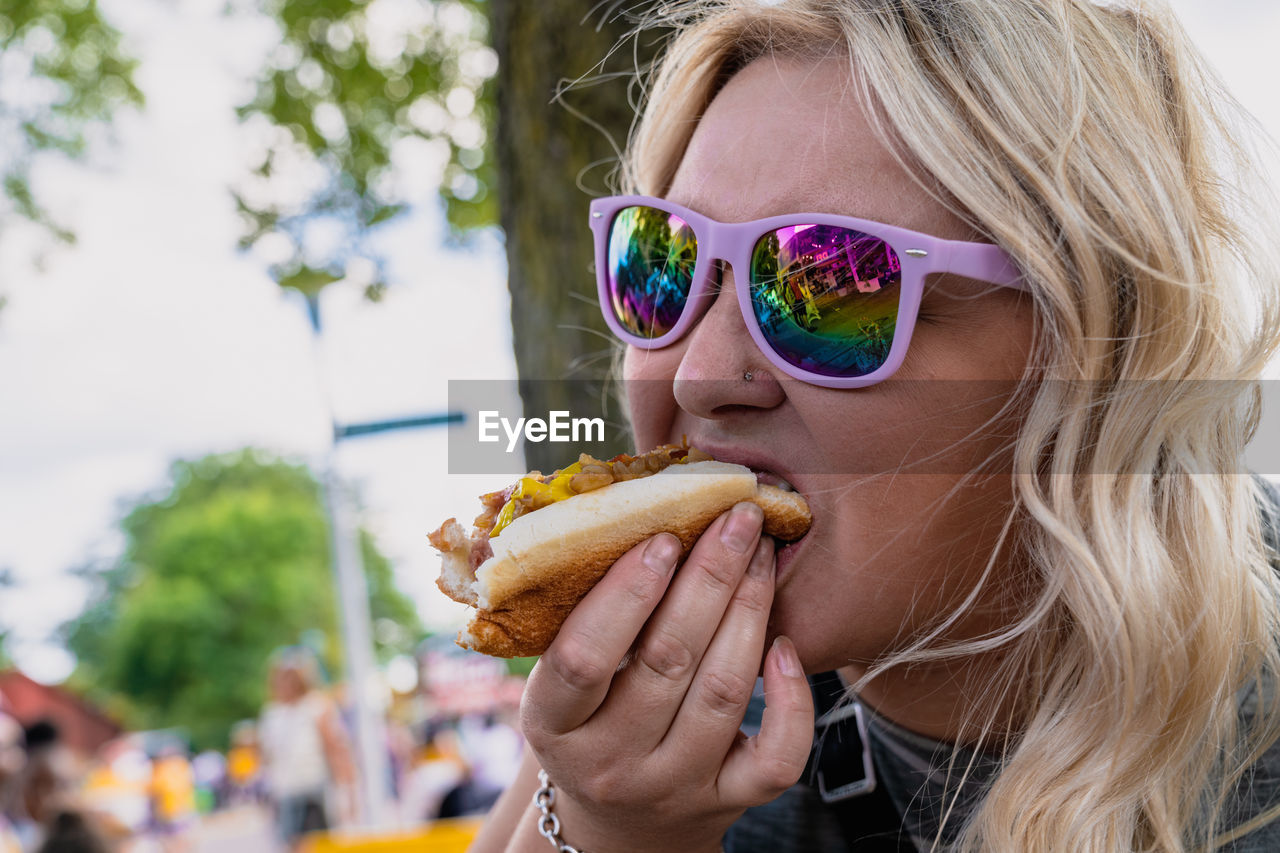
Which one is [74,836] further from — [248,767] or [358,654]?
[248,767]

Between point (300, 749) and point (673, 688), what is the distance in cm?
970

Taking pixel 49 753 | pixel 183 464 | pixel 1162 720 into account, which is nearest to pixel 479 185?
pixel 49 753

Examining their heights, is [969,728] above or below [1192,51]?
below

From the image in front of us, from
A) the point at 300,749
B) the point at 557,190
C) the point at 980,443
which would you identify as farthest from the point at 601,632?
the point at 300,749

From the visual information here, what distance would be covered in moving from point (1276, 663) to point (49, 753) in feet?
26.8

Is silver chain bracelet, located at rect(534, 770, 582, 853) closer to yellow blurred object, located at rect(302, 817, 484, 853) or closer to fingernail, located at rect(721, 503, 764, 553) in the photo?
fingernail, located at rect(721, 503, 764, 553)

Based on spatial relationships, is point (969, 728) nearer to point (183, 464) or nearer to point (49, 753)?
point (49, 753)

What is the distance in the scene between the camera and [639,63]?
10.4ft

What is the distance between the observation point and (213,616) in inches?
2468

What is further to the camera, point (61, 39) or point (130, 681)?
point (130, 681)

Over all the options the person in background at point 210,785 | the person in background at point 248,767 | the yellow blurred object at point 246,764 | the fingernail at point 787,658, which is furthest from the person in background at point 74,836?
the person in background at point 210,785

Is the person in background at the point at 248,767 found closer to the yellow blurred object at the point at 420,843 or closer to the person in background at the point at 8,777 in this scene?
the person in background at the point at 8,777

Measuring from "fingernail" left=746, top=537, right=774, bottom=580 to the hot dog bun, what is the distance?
38mm

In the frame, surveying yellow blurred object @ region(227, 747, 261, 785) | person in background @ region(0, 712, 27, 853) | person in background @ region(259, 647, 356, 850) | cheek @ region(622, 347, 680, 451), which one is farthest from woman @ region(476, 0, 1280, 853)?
yellow blurred object @ region(227, 747, 261, 785)
